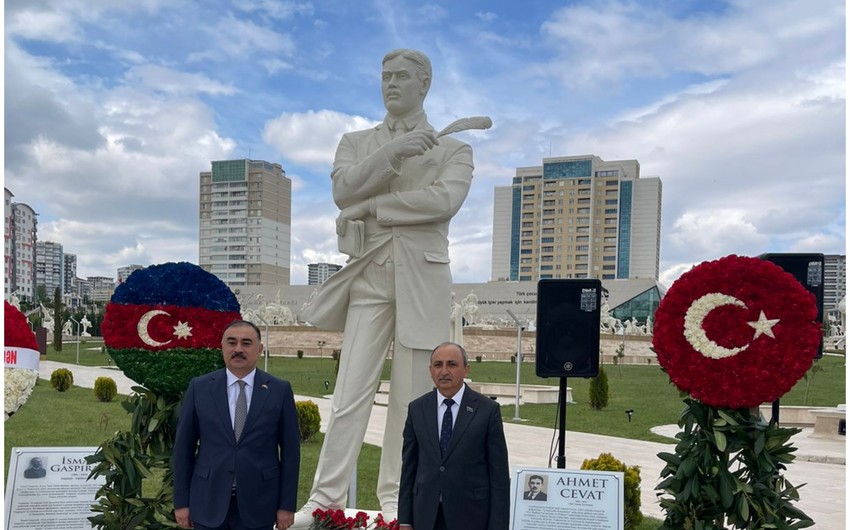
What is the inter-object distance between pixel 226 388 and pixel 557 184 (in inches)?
3312

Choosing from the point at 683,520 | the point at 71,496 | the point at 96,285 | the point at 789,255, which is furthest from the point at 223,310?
the point at 96,285

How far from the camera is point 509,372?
90.0 ft

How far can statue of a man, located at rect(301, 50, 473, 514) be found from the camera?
4.49 metres

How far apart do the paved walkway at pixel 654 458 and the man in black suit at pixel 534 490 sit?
11.0 ft

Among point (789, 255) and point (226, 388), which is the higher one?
point (789, 255)

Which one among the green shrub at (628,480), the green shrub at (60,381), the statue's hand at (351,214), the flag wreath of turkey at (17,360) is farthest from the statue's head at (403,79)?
the green shrub at (60,381)

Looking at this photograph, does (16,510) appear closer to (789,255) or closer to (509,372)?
(789,255)

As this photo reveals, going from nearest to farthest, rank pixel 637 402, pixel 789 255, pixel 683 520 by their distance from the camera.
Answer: pixel 683 520 < pixel 789 255 < pixel 637 402

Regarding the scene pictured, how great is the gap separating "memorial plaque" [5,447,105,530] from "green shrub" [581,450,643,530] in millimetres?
3485

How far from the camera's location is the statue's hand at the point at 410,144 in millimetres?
4395

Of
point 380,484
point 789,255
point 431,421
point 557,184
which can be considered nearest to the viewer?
point 431,421

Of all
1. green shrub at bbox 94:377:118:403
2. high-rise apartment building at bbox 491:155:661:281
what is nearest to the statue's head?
green shrub at bbox 94:377:118:403

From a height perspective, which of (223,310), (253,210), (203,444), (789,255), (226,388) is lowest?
(203,444)

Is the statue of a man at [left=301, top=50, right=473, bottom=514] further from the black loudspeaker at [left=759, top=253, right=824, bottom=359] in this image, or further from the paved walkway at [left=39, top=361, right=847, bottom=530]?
the paved walkway at [left=39, top=361, right=847, bottom=530]
